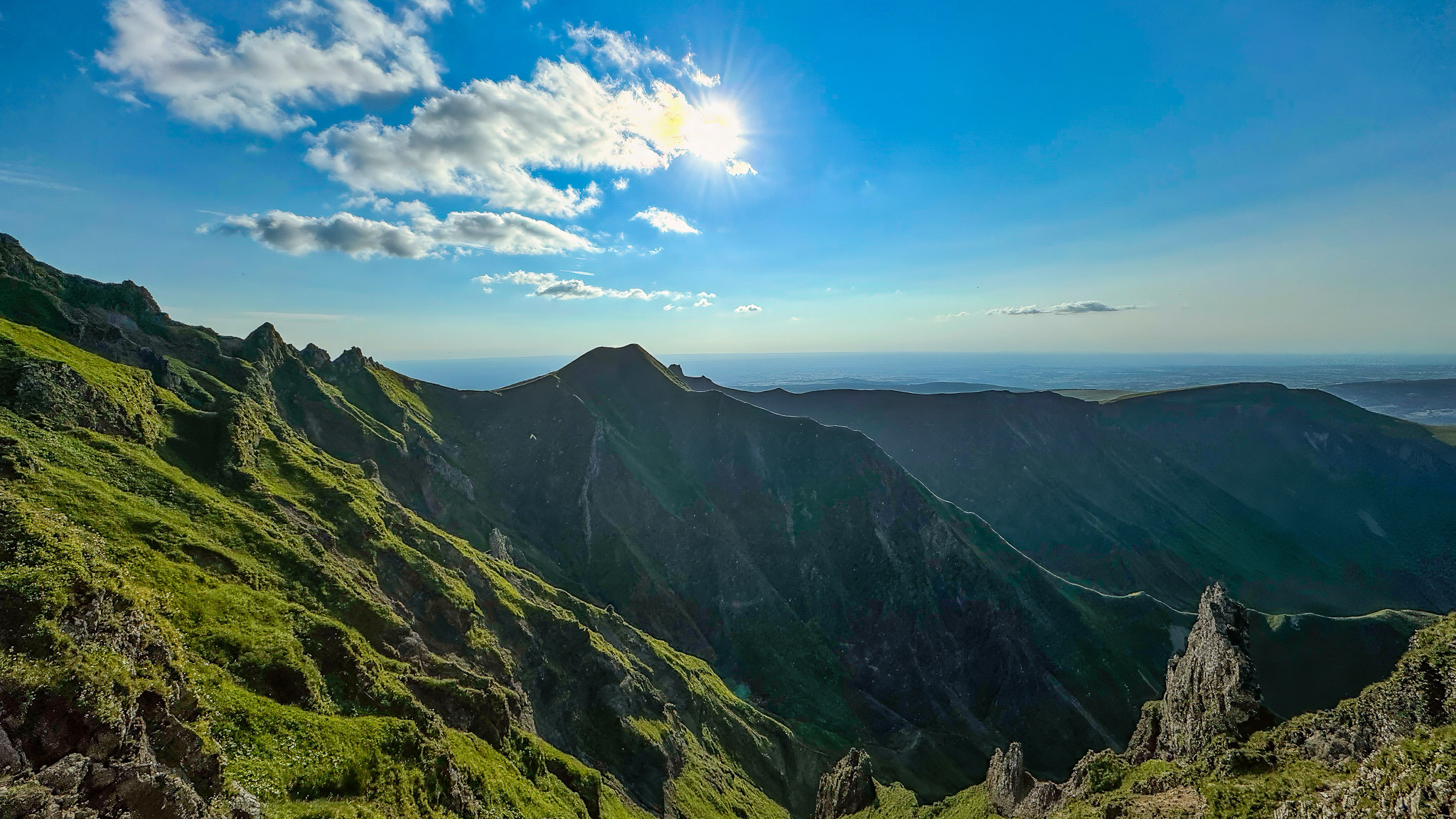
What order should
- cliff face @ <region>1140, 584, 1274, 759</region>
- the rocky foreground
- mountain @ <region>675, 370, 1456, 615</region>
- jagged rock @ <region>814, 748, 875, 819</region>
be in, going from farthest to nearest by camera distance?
mountain @ <region>675, 370, 1456, 615</region>, jagged rock @ <region>814, 748, 875, 819</region>, cliff face @ <region>1140, 584, 1274, 759</region>, the rocky foreground

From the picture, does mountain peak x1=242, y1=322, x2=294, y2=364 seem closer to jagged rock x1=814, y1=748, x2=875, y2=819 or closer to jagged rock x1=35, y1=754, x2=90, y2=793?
jagged rock x1=35, y1=754, x2=90, y2=793

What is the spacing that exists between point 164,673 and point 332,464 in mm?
37650

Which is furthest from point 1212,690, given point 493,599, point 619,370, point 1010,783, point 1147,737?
point 619,370

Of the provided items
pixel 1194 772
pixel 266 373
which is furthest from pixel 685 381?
pixel 1194 772

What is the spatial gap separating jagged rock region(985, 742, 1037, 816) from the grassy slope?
2217cm

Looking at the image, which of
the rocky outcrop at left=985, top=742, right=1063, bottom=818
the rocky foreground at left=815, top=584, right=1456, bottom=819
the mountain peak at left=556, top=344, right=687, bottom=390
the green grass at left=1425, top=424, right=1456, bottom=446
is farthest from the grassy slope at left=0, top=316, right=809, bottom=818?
the green grass at left=1425, top=424, right=1456, bottom=446

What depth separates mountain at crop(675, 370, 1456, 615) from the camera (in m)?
123

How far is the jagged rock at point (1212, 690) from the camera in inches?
1252

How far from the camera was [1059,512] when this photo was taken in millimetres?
131875

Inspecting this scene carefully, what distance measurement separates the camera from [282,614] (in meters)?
27.1

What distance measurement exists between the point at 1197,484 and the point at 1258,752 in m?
160

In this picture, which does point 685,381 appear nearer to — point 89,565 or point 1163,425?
point 89,565

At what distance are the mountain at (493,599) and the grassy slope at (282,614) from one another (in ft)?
0.50

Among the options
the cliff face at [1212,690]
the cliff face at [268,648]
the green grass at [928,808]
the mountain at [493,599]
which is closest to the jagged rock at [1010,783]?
the green grass at [928,808]
